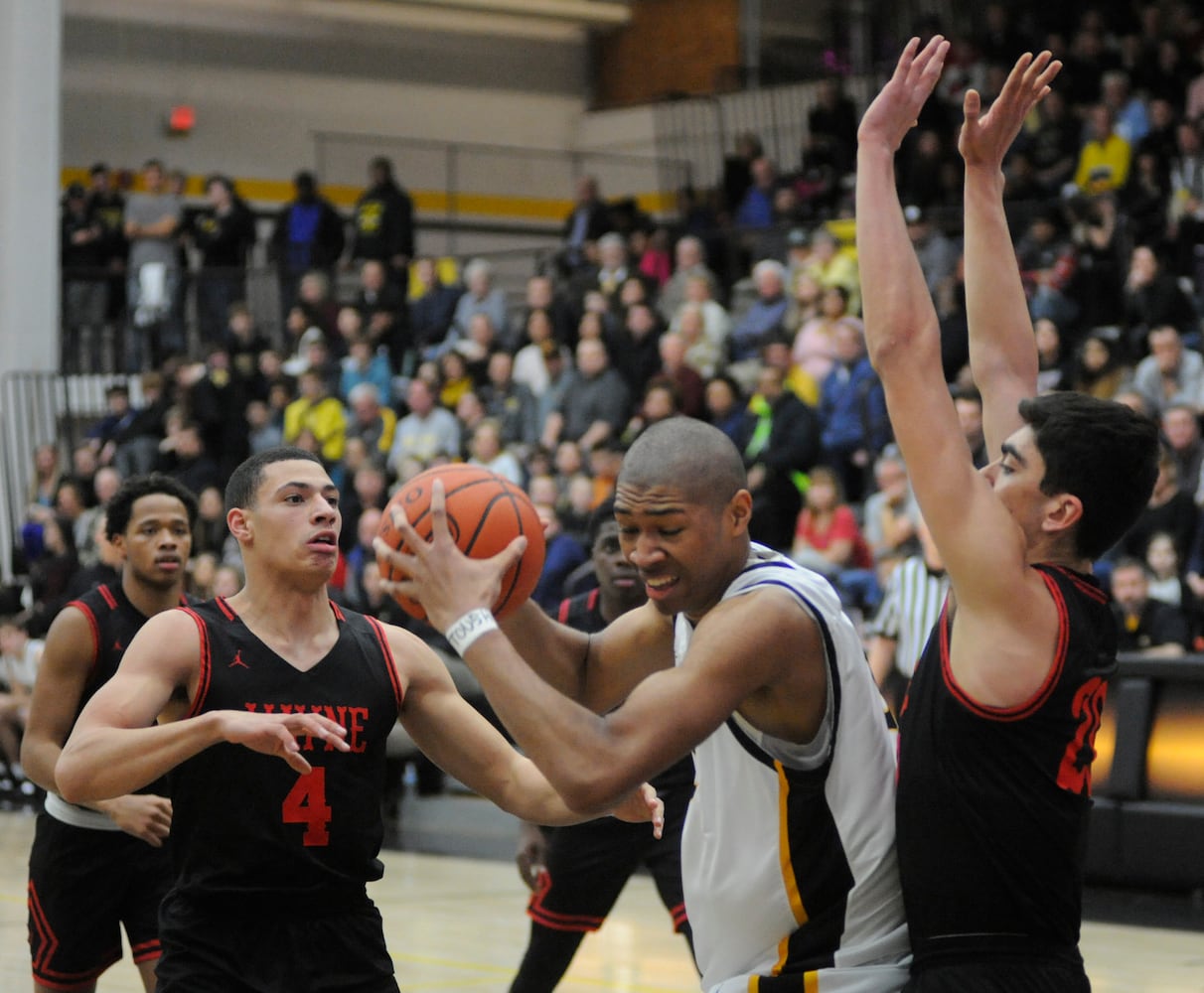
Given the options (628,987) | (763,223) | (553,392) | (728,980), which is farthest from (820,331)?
(728,980)

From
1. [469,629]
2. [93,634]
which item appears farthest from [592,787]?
[93,634]

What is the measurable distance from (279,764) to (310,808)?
12 cm

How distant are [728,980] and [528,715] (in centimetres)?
76

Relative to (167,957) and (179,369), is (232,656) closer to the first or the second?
(167,957)

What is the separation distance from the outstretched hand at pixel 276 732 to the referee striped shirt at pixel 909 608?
627cm

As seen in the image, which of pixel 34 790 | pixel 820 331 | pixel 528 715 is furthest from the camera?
pixel 34 790

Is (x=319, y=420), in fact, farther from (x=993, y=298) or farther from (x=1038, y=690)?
(x=1038, y=690)

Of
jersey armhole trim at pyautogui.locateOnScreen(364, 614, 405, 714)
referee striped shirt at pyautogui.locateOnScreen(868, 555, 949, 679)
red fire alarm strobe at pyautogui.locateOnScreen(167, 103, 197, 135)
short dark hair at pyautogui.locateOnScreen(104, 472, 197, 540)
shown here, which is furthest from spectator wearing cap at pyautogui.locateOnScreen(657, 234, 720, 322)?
jersey armhole trim at pyautogui.locateOnScreen(364, 614, 405, 714)

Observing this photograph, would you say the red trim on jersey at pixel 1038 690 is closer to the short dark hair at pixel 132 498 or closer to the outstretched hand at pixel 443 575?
the outstretched hand at pixel 443 575

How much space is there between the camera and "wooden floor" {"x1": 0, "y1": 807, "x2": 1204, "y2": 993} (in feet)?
24.8

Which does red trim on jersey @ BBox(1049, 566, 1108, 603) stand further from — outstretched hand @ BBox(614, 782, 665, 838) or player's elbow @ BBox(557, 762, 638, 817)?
outstretched hand @ BBox(614, 782, 665, 838)

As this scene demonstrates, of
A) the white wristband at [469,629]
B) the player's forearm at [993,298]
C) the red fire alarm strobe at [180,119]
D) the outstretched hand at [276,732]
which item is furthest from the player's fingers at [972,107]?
the red fire alarm strobe at [180,119]

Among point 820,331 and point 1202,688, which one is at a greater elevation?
point 820,331

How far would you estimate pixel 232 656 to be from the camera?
417 cm
